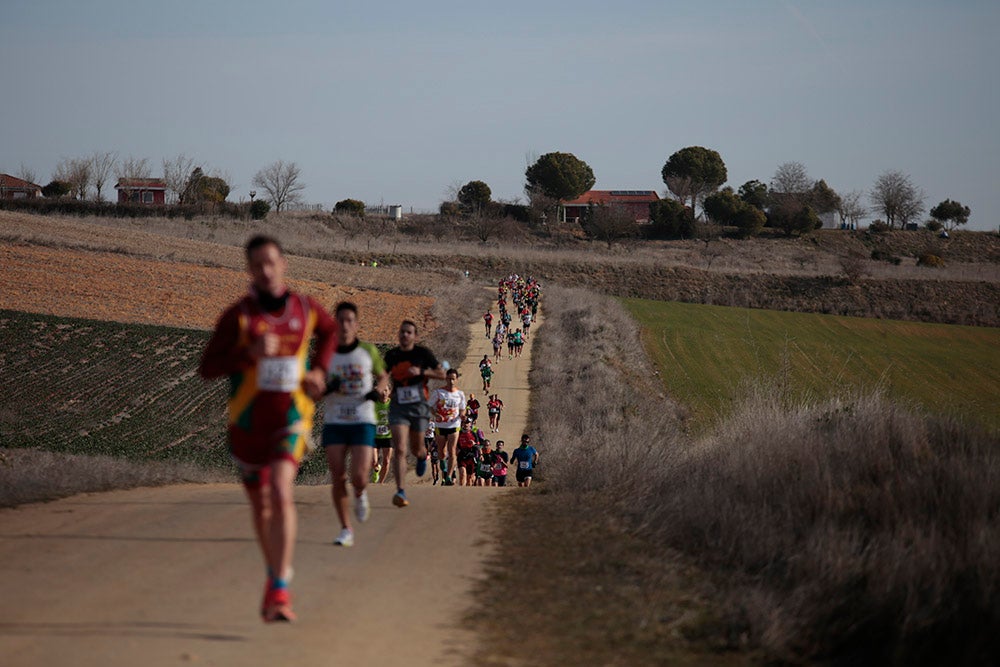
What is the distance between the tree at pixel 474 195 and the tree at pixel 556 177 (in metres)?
5.69

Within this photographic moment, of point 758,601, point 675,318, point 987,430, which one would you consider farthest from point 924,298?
point 758,601

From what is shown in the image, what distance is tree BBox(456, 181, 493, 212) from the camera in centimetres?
14138

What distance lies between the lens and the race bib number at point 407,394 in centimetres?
1238

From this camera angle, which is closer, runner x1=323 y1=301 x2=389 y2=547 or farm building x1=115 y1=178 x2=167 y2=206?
runner x1=323 y1=301 x2=389 y2=547

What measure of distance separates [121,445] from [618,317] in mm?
42480

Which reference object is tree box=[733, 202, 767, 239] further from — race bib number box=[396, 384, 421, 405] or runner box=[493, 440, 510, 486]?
race bib number box=[396, 384, 421, 405]

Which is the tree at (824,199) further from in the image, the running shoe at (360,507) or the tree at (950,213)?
the running shoe at (360,507)

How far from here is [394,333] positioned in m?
51.7

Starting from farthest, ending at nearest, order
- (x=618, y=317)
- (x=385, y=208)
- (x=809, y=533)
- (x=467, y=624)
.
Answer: (x=385, y=208) < (x=618, y=317) < (x=809, y=533) < (x=467, y=624)

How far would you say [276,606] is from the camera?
6.46 metres

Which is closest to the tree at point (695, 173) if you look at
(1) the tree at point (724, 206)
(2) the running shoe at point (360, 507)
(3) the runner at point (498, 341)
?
(1) the tree at point (724, 206)

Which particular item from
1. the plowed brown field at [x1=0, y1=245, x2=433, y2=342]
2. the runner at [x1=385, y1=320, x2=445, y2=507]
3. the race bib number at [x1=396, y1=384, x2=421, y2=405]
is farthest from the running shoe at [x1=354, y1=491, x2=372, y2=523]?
the plowed brown field at [x1=0, y1=245, x2=433, y2=342]

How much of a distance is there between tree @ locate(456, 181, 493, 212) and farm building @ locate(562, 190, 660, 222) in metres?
11.2

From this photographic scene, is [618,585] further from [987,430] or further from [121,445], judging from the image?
[121,445]
